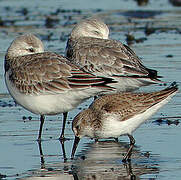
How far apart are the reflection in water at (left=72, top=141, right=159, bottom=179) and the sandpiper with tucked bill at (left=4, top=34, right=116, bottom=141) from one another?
741 millimetres

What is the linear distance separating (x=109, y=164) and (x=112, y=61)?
9.00ft

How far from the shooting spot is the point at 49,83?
915cm

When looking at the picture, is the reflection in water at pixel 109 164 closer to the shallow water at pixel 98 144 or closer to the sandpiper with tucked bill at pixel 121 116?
the shallow water at pixel 98 144

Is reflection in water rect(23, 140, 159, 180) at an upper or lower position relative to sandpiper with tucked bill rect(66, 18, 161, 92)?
lower

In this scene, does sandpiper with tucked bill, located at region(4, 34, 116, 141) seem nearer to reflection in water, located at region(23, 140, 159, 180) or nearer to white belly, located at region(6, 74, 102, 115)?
white belly, located at region(6, 74, 102, 115)

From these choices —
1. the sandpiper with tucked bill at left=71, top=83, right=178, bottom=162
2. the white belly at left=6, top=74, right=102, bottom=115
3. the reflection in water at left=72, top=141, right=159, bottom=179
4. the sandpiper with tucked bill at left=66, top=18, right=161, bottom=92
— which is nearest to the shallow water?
the reflection in water at left=72, top=141, right=159, bottom=179

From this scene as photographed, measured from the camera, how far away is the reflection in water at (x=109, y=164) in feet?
24.7

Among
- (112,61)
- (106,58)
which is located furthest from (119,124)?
(106,58)

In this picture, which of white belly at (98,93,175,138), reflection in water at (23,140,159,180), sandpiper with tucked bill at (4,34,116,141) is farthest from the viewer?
sandpiper with tucked bill at (4,34,116,141)

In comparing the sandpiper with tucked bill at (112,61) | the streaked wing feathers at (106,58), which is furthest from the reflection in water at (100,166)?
the streaked wing feathers at (106,58)

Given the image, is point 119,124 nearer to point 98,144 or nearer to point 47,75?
point 98,144

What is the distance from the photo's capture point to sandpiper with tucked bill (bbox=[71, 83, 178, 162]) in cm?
823

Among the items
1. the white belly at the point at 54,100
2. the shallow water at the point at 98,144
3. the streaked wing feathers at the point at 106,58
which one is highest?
the streaked wing feathers at the point at 106,58

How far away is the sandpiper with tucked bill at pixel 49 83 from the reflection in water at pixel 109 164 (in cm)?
74
